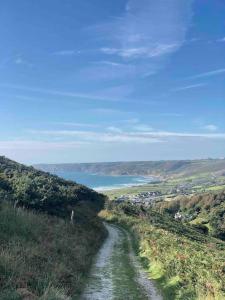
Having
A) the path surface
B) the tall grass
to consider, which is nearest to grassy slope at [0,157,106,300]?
the tall grass

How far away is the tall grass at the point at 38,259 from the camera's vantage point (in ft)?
36.5

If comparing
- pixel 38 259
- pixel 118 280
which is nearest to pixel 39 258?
pixel 38 259

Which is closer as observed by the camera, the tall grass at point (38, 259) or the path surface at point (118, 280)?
the tall grass at point (38, 259)

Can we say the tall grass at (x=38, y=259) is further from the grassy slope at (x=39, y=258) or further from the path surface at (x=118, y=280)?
the path surface at (x=118, y=280)

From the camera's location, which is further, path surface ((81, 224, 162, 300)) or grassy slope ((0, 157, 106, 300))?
path surface ((81, 224, 162, 300))

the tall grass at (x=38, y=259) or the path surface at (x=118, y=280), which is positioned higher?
the tall grass at (x=38, y=259)

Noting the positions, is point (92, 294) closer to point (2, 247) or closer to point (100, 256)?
point (2, 247)

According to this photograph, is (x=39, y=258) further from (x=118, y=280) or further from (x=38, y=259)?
(x=118, y=280)

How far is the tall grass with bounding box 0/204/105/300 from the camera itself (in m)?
11.1

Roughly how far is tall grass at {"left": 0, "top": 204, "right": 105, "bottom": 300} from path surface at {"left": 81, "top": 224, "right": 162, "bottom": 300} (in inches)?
19.9

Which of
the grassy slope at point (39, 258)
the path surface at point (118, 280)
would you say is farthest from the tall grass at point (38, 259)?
the path surface at point (118, 280)

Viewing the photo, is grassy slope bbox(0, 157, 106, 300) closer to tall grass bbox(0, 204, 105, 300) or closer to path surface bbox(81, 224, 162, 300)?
tall grass bbox(0, 204, 105, 300)

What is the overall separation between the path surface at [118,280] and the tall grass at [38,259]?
0.50m

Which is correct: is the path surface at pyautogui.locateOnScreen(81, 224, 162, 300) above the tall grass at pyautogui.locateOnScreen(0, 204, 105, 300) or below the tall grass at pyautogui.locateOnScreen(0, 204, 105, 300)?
below
